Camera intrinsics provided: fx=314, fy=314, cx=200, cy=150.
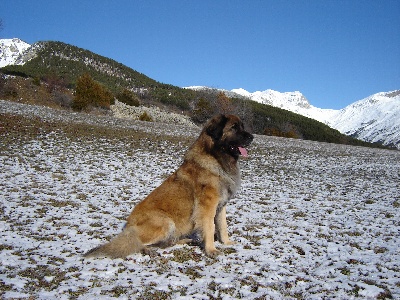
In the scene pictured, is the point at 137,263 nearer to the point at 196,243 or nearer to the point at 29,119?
the point at 196,243

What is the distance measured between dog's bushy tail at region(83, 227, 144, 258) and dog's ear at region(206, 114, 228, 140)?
2095 millimetres

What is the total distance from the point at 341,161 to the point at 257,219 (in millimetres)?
14802

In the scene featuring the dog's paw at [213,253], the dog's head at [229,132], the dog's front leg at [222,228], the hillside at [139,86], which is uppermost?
the hillside at [139,86]

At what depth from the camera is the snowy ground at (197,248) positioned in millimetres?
4199

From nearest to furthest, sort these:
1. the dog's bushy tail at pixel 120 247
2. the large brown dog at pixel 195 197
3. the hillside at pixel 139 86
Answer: the dog's bushy tail at pixel 120 247, the large brown dog at pixel 195 197, the hillside at pixel 139 86

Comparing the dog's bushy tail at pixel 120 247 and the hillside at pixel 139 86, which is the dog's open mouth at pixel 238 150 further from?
the hillside at pixel 139 86

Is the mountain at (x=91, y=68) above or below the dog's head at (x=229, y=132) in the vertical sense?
above

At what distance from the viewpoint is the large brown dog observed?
5.09 metres

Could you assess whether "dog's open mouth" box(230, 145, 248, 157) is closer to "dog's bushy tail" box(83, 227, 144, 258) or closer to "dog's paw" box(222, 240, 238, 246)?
"dog's paw" box(222, 240, 238, 246)

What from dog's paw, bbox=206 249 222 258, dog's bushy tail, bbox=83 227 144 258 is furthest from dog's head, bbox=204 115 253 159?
dog's bushy tail, bbox=83 227 144 258

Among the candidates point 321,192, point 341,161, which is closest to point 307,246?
point 321,192

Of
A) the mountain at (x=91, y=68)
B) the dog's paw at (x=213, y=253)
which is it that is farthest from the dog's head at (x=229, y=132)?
the mountain at (x=91, y=68)

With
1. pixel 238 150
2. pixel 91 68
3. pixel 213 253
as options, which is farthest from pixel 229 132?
pixel 91 68

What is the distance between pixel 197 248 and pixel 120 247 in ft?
4.58
